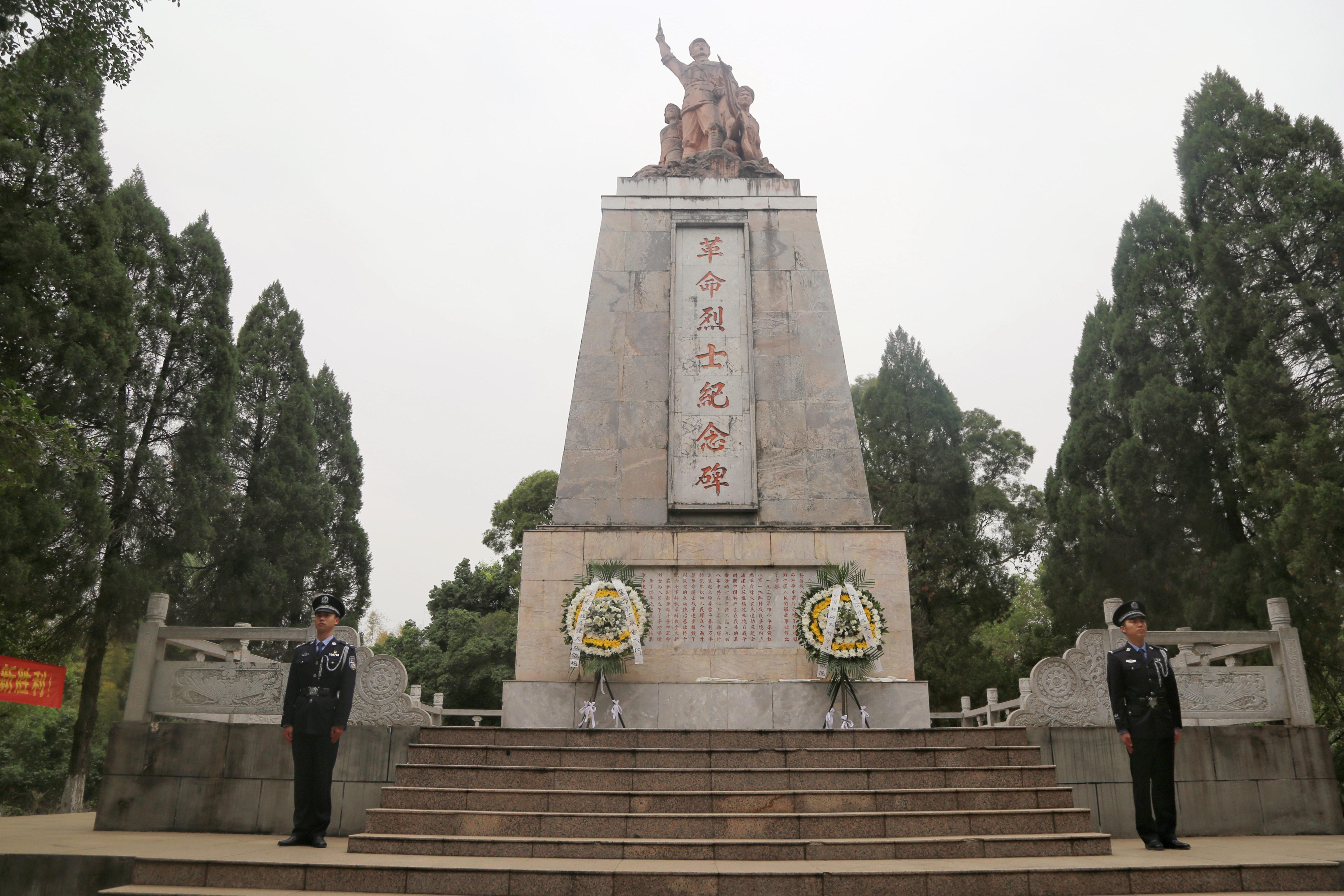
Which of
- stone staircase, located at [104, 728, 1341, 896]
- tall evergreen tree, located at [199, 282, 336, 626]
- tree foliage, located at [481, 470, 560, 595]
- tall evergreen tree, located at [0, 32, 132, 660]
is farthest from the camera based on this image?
tree foliage, located at [481, 470, 560, 595]

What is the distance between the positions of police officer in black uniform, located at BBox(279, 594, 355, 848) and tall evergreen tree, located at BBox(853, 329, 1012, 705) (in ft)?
45.5

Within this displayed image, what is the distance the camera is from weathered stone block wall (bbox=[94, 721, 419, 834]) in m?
5.96

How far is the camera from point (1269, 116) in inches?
505

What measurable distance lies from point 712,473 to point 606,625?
2.10 meters

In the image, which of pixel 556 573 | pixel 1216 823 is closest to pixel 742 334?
pixel 556 573

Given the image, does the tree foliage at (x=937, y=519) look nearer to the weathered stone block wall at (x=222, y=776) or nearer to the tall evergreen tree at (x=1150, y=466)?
the tall evergreen tree at (x=1150, y=466)

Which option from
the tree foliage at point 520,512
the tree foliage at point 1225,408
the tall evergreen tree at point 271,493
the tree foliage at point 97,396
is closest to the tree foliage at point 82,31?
the tree foliage at point 97,396

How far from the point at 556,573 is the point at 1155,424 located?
1088cm

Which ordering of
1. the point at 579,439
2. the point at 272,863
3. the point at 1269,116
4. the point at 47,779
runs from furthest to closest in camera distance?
1. the point at 47,779
2. the point at 1269,116
3. the point at 579,439
4. the point at 272,863

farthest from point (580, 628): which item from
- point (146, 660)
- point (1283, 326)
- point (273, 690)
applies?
point (1283, 326)

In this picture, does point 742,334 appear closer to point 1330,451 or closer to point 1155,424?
point 1330,451

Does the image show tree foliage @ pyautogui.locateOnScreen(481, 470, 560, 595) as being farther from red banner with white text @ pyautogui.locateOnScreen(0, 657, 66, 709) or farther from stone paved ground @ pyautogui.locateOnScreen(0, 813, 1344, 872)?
stone paved ground @ pyautogui.locateOnScreen(0, 813, 1344, 872)

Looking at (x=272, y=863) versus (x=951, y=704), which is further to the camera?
(x=951, y=704)

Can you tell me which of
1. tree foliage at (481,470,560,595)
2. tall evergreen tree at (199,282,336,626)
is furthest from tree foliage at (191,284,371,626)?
tree foliage at (481,470,560,595)
